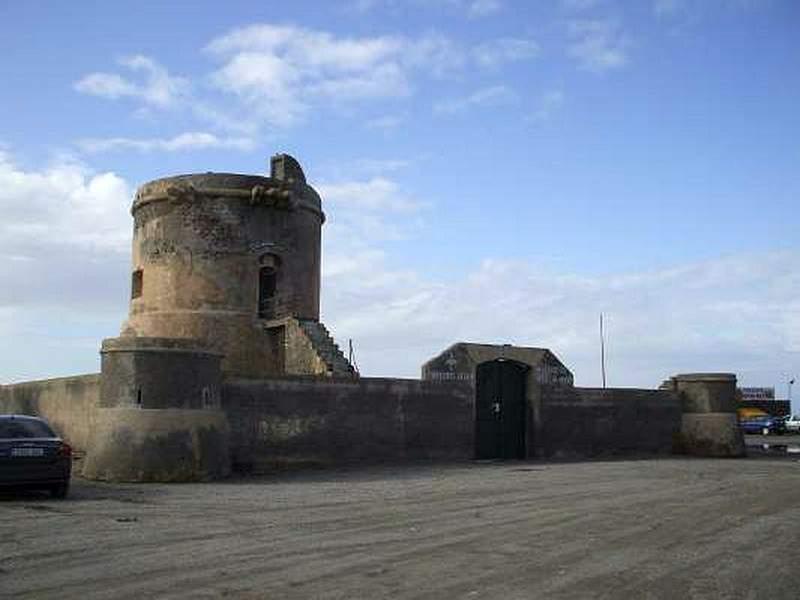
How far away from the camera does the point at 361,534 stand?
1094 centimetres

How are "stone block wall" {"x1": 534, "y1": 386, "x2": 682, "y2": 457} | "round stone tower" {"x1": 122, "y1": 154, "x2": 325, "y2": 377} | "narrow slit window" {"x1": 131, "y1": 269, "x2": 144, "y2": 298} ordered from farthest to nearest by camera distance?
1. "narrow slit window" {"x1": 131, "y1": 269, "x2": 144, "y2": 298}
2. "round stone tower" {"x1": 122, "y1": 154, "x2": 325, "y2": 377}
3. "stone block wall" {"x1": 534, "y1": 386, "x2": 682, "y2": 457}

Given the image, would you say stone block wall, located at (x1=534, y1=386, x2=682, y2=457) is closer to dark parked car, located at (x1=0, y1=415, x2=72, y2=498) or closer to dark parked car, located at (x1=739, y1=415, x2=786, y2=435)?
dark parked car, located at (x1=0, y1=415, x2=72, y2=498)

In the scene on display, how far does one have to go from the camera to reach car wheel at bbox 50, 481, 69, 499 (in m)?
15.2

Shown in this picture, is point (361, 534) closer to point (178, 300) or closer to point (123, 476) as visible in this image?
point (123, 476)

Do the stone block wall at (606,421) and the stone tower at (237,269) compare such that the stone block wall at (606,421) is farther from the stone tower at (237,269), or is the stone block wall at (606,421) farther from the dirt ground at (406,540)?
the dirt ground at (406,540)

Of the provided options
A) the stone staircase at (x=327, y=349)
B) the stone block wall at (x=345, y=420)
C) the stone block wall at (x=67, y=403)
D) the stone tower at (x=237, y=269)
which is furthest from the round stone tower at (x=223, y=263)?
the stone block wall at (x=345, y=420)

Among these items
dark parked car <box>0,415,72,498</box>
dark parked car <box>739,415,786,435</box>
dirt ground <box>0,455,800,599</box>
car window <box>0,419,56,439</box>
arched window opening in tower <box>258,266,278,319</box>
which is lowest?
dirt ground <box>0,455,800,599</box>

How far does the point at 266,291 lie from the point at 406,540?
18.1 metres

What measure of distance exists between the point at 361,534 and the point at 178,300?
17.2 metres

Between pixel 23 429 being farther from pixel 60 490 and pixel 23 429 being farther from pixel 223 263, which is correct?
pixel 223 263

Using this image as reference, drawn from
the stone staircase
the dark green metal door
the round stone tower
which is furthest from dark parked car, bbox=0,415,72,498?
the dark green metal door

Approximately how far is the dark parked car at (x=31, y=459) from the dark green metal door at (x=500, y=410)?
12800 millimetres

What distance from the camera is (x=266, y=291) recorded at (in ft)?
91.5

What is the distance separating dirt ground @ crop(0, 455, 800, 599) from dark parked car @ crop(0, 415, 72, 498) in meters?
0.44
